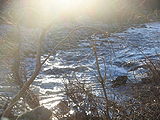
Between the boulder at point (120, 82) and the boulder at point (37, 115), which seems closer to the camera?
the boulder at point (37, 115)

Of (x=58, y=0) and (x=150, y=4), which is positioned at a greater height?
(x=58, y=0)

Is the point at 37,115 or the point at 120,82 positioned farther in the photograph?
the point at 120,82

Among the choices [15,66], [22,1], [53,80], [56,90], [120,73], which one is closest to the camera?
[15,66]

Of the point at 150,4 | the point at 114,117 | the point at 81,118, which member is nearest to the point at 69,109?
the point at 81,118

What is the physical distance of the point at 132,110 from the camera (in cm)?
400

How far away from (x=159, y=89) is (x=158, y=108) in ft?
1.60

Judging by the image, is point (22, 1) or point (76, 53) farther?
point (76, 53)

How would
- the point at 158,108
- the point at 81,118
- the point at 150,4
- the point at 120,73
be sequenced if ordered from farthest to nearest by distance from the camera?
the point at 150,4 < the point at 120,73 < the point at 81,118 < the point at 158,108

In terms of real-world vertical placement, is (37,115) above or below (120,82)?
above

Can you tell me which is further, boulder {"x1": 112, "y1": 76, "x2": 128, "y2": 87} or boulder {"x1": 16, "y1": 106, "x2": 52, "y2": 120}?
boulder {"x1": 112, "y1": 76, "x2": 128, "y2": 87}

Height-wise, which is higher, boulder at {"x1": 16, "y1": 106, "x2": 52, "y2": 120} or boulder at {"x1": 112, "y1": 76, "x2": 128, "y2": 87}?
boulder at {"x1": 16, "y1": 106, "x2": 52, "y2": 120}

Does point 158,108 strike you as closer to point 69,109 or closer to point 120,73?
point 69,109

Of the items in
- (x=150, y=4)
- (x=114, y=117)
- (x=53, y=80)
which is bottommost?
(x=150, y=4)

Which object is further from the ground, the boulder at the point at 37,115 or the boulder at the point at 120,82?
the boulder at the point at 37,115
